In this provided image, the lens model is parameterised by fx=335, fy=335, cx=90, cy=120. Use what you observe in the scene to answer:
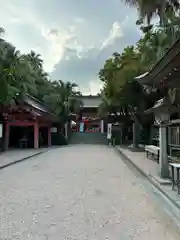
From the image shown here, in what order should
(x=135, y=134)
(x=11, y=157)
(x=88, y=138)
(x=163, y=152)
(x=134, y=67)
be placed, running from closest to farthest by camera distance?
(x=163, y=152) → (x=11, y=157) → (x=134, y=67) → (x=135, y=134) → (x=88, y=138)

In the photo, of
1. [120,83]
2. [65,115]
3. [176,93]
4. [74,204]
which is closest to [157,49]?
[120,83]

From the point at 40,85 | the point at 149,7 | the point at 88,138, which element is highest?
the point at 40,85

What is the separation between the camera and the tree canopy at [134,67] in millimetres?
22375

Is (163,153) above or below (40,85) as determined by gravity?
below

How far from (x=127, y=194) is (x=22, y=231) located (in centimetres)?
429

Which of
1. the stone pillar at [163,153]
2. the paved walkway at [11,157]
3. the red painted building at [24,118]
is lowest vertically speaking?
the paved walkway at [11,157]

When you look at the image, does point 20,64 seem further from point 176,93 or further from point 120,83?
point 176,93

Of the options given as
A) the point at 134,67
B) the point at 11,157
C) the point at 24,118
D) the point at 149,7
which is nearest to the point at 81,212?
the point at 149,7

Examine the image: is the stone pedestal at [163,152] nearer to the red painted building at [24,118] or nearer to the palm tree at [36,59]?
the red painted building at [24,118]

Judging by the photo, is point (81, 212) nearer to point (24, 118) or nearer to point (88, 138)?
point (24, 118)

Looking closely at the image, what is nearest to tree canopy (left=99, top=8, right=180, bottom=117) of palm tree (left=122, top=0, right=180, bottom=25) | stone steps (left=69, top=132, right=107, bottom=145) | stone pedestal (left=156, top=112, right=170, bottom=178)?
palm tree (left=122, top=0, right=180, bottom=25)

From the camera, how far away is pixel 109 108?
38.3m

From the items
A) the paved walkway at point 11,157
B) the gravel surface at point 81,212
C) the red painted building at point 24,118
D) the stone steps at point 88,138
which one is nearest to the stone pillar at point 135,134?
the red painted building at point 24,118

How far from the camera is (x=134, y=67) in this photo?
2747cm
